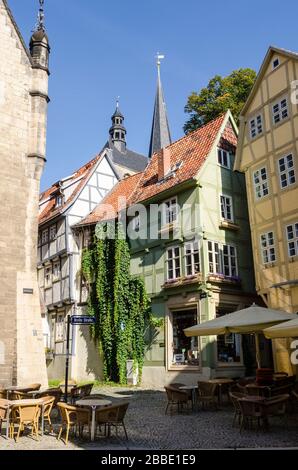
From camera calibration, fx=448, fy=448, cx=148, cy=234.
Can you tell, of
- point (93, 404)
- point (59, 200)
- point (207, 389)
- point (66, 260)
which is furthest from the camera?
point (59, 200)

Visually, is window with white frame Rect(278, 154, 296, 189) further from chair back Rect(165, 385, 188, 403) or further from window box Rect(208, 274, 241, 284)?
chair back Rect(165, 385, 188, 403)

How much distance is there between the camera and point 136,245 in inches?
895

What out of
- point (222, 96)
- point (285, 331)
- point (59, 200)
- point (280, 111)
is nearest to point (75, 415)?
point (285, 331)

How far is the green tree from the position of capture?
2745 cm

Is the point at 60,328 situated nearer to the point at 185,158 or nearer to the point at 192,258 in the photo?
the point at 192,258

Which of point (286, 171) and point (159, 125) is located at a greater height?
point (159, 125)

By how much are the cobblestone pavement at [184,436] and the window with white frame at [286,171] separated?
362 inches

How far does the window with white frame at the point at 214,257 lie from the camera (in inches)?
769

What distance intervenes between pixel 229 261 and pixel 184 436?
12218 millimetres

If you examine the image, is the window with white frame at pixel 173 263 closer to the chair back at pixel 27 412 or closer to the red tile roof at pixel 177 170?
the red tile roof at pixel 177 170

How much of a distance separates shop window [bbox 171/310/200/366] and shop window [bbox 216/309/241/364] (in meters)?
0.98

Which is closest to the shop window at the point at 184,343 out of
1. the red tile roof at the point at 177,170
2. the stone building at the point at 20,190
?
the red tile roof at the point at 177,170

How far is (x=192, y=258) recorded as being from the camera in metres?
19.6

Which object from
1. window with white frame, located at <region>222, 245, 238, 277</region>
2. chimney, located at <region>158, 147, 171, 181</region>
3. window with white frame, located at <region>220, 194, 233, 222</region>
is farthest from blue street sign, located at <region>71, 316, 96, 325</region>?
chimney, located at <region>158, 147, 171, 181</region>
